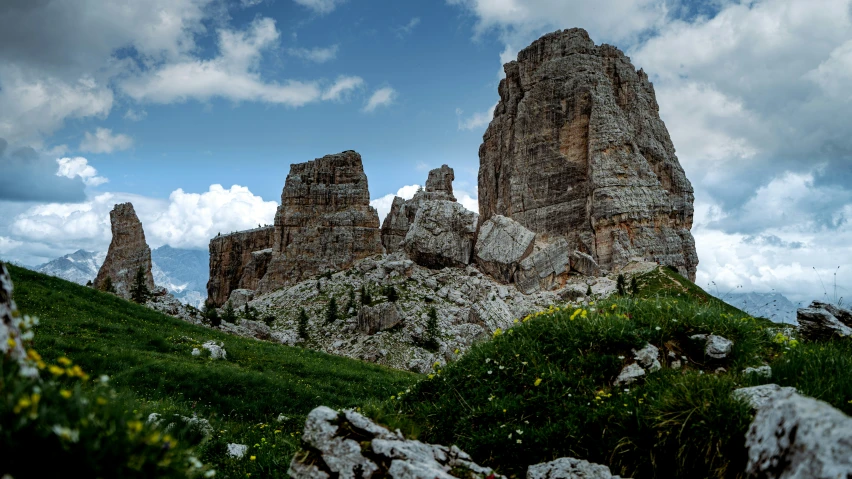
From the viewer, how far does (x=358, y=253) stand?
9944cm

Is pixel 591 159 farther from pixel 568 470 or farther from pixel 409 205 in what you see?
pixel 568 470

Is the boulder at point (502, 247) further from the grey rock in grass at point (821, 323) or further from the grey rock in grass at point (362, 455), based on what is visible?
the grey rock in grass at point (362, 455)

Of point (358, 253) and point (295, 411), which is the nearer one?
point (295, 411)

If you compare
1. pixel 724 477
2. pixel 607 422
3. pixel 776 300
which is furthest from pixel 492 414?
pixel 776 300

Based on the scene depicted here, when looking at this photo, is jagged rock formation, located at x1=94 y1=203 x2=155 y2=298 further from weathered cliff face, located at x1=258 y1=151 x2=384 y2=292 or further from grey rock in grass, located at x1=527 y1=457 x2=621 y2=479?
grey rock in grass, located at x1=527 y1=457 x2=621 y2=479

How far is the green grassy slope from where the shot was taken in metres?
13.0

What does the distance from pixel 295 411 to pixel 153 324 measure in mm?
16361

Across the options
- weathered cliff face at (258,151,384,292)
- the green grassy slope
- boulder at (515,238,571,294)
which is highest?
weathered cliff face at (258,151,384,292)

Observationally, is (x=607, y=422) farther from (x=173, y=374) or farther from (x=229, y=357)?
(x=229, y=357)

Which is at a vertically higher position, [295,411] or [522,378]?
[522,378]

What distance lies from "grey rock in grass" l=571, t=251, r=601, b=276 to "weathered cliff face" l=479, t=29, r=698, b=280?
13.9ft

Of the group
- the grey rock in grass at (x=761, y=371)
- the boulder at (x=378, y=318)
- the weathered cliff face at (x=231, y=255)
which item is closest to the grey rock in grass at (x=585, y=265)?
the boulder at (x=378, y=318)

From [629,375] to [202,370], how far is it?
652 inches

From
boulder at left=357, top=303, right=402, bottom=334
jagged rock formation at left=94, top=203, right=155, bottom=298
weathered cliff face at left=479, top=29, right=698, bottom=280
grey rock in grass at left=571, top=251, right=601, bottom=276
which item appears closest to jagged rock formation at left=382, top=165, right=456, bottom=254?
weathered cliff face at left=479, top=29, right=698, bottom=280
